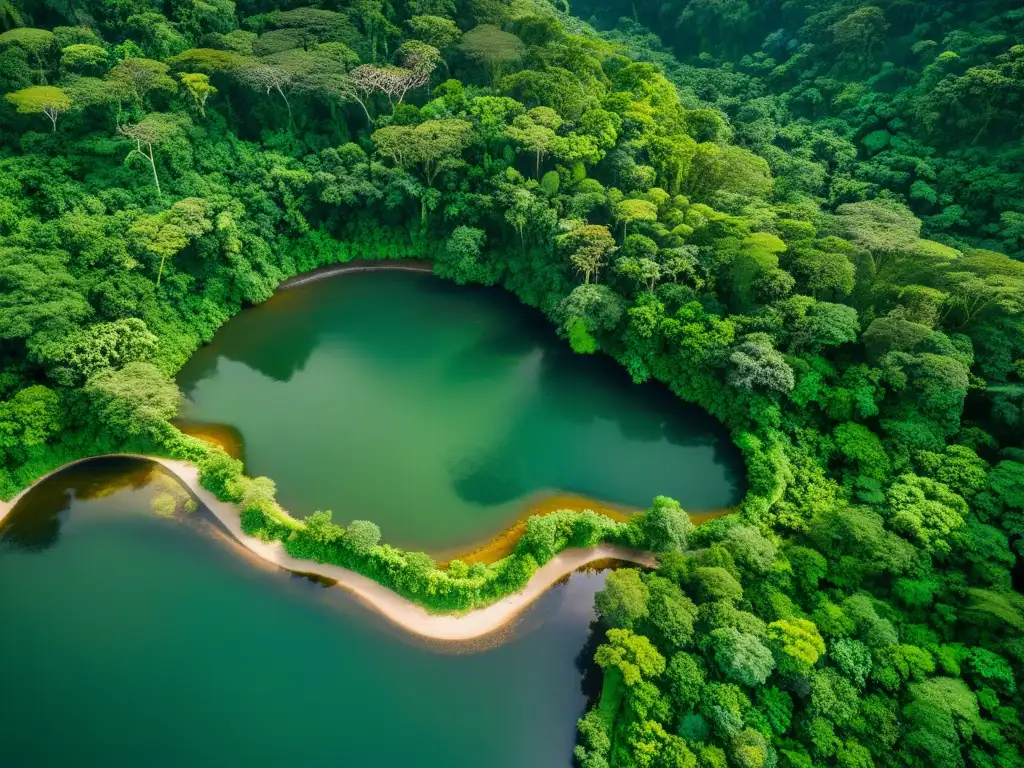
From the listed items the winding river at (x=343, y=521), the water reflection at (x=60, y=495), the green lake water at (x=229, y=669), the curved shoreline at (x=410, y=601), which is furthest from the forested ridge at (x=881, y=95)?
the water reflection at (x=60, y=495)

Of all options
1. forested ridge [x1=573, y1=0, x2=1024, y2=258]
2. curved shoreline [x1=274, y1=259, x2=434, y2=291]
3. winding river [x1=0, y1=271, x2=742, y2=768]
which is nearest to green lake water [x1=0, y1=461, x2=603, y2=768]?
winding river [x1=0, y1=271, x2=742, y2=768]

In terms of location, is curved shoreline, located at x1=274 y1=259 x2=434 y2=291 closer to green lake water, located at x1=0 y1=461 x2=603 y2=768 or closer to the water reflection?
the water reflection

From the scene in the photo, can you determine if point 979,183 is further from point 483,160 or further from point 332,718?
point 332,718

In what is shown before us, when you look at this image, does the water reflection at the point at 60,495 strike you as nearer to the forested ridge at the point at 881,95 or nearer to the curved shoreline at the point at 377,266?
the curved shoreline at the point at 377,266

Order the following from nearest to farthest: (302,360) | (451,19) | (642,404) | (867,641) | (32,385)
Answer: (867,641) → (32,385) → (642,404) → (302,360) → (451,19)

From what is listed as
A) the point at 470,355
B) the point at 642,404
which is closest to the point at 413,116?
the point at 470,355
